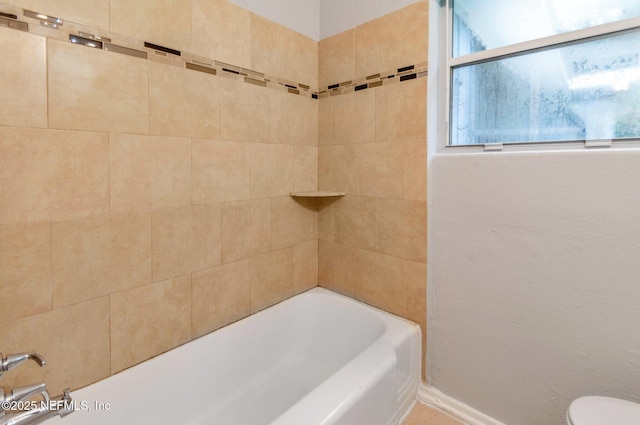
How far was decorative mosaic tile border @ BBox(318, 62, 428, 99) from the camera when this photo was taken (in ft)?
5.01

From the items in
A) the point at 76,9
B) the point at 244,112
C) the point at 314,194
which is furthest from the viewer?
the point at 314,194

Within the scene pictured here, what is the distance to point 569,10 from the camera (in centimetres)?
121

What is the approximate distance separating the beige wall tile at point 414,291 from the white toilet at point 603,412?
26.7 inches

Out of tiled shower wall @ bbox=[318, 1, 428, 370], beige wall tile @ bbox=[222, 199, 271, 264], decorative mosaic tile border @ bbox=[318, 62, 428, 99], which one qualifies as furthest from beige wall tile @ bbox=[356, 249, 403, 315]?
decorative mosaic tile border @ bbox=[318, 62, 428, 99]

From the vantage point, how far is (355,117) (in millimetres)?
1790

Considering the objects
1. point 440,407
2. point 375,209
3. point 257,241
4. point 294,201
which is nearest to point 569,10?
point 375,209

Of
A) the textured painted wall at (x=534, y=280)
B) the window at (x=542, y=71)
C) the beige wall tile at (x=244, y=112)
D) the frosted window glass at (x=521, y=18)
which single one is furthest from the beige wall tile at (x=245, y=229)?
the frosted window glass at (x=521, y=18)

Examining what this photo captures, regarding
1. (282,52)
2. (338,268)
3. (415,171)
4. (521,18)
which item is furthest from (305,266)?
(521,18)

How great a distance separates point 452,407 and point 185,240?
1.46 metres

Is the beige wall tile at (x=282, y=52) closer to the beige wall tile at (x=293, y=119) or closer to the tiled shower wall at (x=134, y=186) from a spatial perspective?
the tiled shower wall at (x=134, y=186)

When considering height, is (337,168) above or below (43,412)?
above

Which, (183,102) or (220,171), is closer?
(183,102)

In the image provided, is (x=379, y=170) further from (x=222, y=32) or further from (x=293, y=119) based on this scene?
(x=222, y=32)

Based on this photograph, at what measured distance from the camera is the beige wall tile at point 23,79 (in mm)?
960
